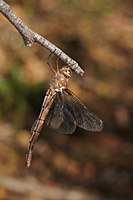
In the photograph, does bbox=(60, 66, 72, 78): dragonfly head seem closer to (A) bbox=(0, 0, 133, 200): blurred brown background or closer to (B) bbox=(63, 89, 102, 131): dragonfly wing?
(B) bbox=(63, 89, 102, 131): dragonfly wing

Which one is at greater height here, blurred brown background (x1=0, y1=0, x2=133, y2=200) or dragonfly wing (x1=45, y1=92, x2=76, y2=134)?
blurred brown background (x1=0, y1=0, x2=133, y2=200)

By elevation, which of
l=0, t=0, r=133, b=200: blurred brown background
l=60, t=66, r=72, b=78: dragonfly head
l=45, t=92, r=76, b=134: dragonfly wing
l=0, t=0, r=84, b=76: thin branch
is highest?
l=0, t=0, r=133, b=200: blurred brown background

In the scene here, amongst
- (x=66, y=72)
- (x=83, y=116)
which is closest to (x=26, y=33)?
(x=66, y=72)

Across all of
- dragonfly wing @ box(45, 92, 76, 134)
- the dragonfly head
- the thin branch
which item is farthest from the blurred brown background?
the thin branch

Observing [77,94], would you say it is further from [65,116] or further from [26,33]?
[26,33]

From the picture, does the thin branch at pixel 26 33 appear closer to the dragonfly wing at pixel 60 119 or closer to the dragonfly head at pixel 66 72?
the dragonfly head at pixel 66 72

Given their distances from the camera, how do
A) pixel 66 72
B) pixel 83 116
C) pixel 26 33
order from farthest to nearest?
pixel 83 116 < pixel 66 72 < pixel 26 33

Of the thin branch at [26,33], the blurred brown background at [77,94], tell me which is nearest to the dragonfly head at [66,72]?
the thin branch at [26,33]
